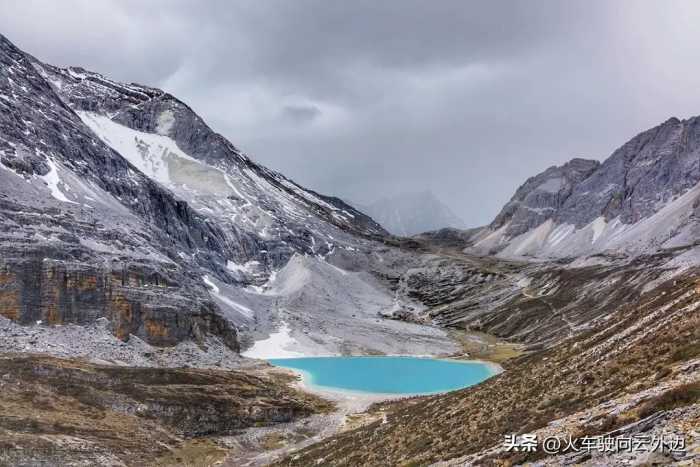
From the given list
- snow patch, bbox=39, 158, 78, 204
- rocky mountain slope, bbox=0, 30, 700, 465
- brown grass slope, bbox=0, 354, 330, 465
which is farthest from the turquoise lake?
snow patch, bbox=39, 158, 78, 204

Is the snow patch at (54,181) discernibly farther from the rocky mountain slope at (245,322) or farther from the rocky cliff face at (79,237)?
the rocky mountain slope at (245,322)

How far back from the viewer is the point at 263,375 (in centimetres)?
8638

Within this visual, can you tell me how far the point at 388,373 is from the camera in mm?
102312

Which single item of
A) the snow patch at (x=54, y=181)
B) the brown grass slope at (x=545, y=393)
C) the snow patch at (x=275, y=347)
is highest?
the snow patch at (x=54, y=181)

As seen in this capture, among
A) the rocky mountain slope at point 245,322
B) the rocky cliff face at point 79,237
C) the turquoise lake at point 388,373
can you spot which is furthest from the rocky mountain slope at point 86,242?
the turquoise lake at point 388,373

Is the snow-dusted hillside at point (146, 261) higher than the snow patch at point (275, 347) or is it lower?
higher

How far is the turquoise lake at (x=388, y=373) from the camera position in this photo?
8681 cm

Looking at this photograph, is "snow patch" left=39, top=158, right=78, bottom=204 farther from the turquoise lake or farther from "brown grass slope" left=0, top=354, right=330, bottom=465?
the turquoise lake

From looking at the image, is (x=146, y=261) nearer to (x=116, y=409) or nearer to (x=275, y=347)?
(x=275, y=347)

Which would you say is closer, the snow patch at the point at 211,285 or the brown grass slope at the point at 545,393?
the brown grass slope at the point at 545,393

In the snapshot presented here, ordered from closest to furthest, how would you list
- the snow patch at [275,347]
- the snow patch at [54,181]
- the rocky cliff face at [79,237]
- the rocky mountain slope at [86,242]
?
1. the rocky cliff face at [79,237]
2. the rocky mountain slope at [86,242]
3. the snow patch at [54,181]
4. the snow patch at [275,347]

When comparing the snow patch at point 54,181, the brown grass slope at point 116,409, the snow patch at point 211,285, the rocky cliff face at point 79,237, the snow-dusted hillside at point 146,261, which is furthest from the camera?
the snow patch at point 211,285

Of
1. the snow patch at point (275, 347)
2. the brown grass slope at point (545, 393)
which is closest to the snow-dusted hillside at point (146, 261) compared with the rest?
the snow patch at point (275, 347)

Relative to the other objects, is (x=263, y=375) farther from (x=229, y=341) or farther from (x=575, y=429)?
(x=575, y=429)
